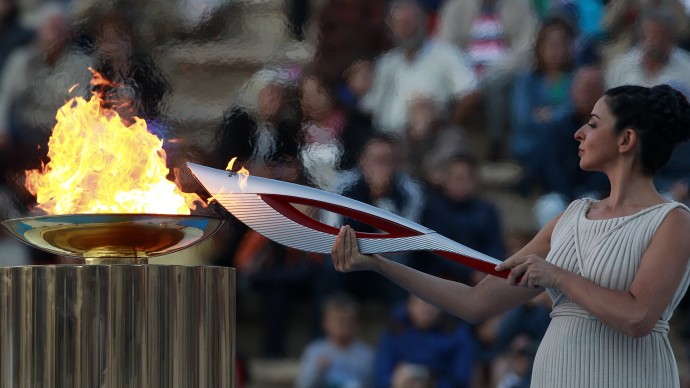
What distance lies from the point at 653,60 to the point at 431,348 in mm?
1651

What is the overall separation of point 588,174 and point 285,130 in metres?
1.39

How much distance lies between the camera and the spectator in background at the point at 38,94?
5750 mm

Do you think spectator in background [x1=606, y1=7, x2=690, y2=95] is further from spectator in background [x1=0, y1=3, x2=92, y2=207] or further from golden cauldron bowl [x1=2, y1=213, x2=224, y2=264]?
golden cauldron bowl [x1=2, y1=213, x2=224, y2=264]

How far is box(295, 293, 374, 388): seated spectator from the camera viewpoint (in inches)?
201

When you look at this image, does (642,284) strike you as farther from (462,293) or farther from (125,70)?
(125,70)

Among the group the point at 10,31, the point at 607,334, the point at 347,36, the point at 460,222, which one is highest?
the point at 10,31

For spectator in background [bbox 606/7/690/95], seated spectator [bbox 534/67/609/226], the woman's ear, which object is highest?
spectator in background [bbox 606/7/690/95]

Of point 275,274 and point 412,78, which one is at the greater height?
point 412,78

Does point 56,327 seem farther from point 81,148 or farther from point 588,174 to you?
point 588,174

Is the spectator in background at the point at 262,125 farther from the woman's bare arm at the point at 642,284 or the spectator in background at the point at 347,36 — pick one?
the woman's bare arm at the point at 642,284

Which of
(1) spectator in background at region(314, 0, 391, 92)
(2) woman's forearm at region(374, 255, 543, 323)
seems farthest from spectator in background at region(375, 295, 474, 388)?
(2) woman's forearm at region(374, 255, 543, 323)

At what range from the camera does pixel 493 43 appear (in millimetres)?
5613

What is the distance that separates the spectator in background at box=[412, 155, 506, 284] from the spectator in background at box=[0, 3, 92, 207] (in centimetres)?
182

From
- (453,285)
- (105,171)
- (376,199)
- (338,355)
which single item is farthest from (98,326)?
(376,199)
